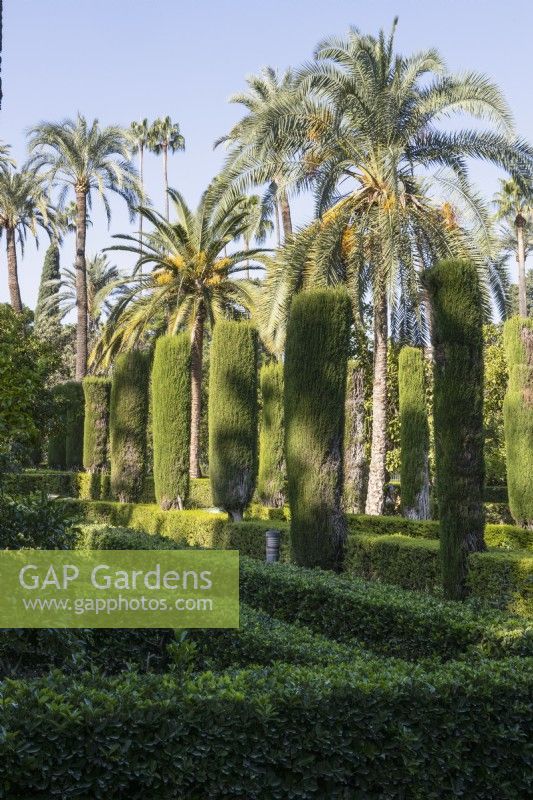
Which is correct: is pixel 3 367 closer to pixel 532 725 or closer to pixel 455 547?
pixel 455 547

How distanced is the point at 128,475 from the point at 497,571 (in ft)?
41.3

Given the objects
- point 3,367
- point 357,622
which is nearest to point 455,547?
point 357,622

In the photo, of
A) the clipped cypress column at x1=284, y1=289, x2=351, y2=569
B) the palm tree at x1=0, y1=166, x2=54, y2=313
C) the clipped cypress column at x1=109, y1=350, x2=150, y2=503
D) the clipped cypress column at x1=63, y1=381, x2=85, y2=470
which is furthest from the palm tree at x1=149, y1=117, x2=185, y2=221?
the clipped cypress column at x1=284, y1=289, x2=351, y2=569

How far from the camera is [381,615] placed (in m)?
7.10

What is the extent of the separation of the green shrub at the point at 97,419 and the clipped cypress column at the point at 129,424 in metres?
5.77

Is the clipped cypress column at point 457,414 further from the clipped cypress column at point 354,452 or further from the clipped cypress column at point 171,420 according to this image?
the clipped cypress column at point 354,452

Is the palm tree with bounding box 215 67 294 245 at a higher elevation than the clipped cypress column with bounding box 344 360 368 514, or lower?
higher

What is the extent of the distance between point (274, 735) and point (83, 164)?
29312 mm

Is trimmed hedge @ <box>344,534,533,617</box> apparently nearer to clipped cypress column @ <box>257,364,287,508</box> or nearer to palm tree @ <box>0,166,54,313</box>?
clipped cypress column @ <box>257,364,287,508</box>

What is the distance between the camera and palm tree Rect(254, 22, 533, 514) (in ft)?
58.5

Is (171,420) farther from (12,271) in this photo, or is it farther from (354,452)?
(12,271)

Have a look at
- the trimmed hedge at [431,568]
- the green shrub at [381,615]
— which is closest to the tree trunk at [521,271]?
the trimmed hedge at [431,568]

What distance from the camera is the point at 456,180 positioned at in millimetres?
18516

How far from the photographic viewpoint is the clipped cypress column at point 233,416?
53.9 ft
